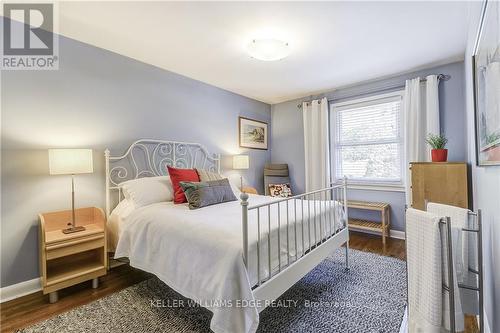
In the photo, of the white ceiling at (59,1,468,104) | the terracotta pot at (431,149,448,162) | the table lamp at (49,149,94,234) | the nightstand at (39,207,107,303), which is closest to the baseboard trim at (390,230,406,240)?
the terracotta pot at (431,149,448,162)

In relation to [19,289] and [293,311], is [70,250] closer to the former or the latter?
[19,289]

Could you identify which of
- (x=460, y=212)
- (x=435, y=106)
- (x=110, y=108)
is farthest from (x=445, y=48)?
(x=110, y=108)

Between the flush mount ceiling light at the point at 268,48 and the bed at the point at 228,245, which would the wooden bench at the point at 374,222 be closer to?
the bed at the point at 228,245

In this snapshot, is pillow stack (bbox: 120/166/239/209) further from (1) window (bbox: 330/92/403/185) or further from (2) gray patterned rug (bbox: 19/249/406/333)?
(1) window (bbox: 330/92/403/185)

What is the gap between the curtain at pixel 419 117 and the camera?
3021 millimetres

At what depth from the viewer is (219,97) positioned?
3.91 meters

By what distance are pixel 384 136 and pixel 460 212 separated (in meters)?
2.59

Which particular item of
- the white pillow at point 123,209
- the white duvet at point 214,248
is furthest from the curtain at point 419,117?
the white pillow at point 123,209

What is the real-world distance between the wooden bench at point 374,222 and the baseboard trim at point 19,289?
3884 mm

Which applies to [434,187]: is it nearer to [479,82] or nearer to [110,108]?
[479,82]

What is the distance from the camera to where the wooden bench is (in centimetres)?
328

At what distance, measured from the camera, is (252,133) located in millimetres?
4484

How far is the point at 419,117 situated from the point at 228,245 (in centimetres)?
326

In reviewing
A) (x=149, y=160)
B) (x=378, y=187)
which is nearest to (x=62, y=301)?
(x=149, y=160)
